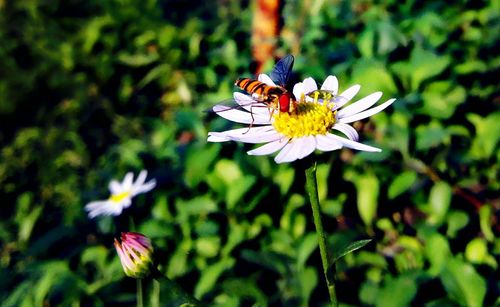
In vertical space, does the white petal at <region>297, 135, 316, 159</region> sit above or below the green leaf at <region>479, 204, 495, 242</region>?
above

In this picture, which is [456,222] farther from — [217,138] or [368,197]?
[217,138]

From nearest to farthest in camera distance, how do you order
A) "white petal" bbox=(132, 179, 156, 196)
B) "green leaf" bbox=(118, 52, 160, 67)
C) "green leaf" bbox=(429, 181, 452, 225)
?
"green leaf" bbox=(429, 181, 452, 225) → "white petal" bbox=(132, 179, 156, 196) → "green leaf" bbox=(118, 52, 160, 67)

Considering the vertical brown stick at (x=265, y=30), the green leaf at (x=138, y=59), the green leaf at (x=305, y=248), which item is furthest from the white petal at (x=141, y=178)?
the green leaf at (x=138, y=59)

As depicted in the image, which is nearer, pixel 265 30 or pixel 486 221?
pixel 486 221

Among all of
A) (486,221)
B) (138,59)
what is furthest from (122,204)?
(138,59)

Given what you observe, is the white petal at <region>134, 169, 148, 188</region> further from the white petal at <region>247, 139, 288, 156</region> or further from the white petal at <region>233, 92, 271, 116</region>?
the white petal at <region>247, 139, 288, 156</region>

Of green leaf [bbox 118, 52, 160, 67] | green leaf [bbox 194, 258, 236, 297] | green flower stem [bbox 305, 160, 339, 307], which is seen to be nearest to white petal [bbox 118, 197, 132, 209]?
green leaf [bbox 194, 258, 236, 297]

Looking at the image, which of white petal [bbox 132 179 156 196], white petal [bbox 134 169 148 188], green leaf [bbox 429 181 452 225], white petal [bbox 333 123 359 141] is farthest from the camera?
white petal [bbox 134 169 148 188]
